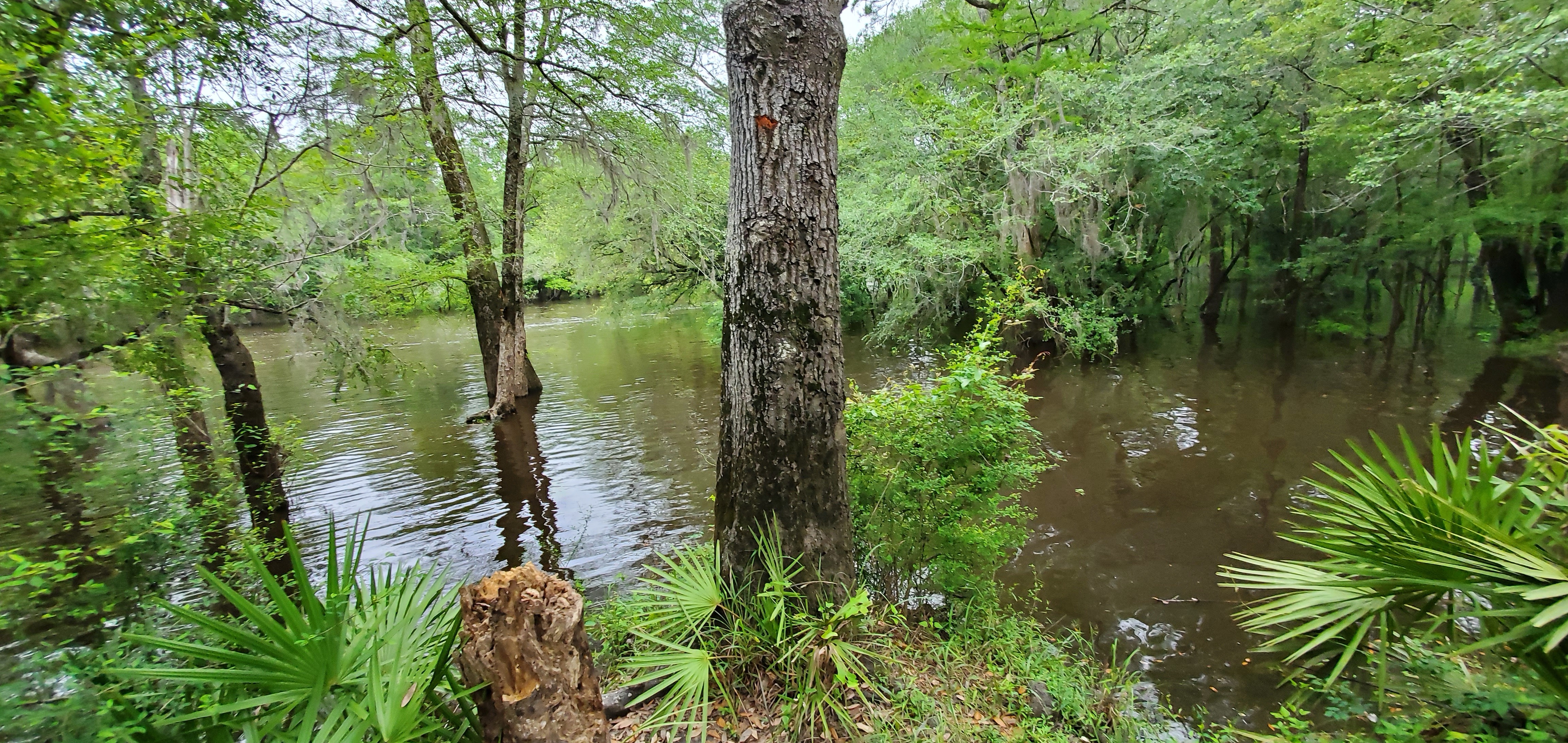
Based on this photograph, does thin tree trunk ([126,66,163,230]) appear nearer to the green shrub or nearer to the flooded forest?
the flooded forest

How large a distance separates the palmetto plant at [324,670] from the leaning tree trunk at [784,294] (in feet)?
4.52

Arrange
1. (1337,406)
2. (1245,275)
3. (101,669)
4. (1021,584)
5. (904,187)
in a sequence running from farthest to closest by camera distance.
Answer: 1. (1245,275)
2. (904,187)
3. (1337,406)
4. (1021,584)
5. (101,669)

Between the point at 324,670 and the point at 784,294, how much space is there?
7.29 ft

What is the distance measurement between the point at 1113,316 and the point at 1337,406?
16.8 feet

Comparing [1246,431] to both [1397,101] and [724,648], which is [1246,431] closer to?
[1397,101]

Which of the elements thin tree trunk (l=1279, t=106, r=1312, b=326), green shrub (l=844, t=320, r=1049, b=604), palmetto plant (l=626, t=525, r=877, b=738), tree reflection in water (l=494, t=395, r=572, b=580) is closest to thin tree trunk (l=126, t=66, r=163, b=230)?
tree reflection in water (l=494, t=395, r=572, b=580)

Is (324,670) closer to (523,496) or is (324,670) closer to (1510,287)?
(523,496)

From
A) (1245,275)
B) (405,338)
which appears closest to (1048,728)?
(1245,275)

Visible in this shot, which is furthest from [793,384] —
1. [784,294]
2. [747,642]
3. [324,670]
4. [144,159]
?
[144,159]

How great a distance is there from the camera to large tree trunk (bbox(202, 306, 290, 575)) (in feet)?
19.8

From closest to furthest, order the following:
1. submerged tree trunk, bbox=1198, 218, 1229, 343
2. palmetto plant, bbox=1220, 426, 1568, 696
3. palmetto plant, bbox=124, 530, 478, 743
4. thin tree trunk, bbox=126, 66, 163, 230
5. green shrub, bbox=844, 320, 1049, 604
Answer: palmetto plant, bbox=124, 530, 478, 743 → palmetto plant, bbox=1220, 426, 1568, 696 → thin tree trunk, bbox=126, 66, 163, 230 → green shrub, bbox=844, 320, 1049, 604 → submerged tree trunk, bbox=1198, 218, 1229, 343

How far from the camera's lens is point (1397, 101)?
33.6 ft

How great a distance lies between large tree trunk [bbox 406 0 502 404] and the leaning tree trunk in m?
5.99

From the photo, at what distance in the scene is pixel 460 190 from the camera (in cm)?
973
